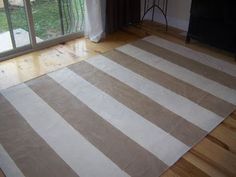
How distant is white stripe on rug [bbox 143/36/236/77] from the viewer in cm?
262

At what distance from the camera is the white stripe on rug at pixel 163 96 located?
196 cm

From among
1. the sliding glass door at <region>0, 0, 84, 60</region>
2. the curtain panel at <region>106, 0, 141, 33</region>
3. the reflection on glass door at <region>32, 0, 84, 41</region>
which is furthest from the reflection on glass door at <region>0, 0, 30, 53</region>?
the curtain panel at <region>106, 0, 141, 33</region>

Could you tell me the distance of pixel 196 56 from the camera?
2840 millimetres

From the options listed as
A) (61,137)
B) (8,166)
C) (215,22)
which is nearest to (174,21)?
(215,22)

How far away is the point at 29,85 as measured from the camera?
2.29 metres

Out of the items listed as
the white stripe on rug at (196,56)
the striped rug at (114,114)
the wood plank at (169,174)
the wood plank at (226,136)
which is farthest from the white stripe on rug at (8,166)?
the white stripe on rug at (196,56)

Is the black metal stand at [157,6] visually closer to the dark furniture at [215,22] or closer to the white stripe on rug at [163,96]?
the dark furniture at [215,22]

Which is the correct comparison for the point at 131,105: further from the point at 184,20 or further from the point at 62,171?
the point at 184,20

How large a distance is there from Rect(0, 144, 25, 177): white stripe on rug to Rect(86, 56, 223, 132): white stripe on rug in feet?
3.77

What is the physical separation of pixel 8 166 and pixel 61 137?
0.37 m

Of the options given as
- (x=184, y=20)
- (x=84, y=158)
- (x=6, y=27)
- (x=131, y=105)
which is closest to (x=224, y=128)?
(x=131, y=105)

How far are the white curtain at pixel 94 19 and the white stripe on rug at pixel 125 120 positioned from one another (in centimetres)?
83

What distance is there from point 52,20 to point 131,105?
1563 millimetres

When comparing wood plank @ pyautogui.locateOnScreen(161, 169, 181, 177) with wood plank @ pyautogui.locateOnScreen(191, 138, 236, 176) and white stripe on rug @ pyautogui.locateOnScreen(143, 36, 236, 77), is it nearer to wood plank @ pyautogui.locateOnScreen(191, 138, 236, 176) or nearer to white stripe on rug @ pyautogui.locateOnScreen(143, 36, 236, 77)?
wood plank @ pyautogui.locateOnScreen(191, 138, 236, 176)
